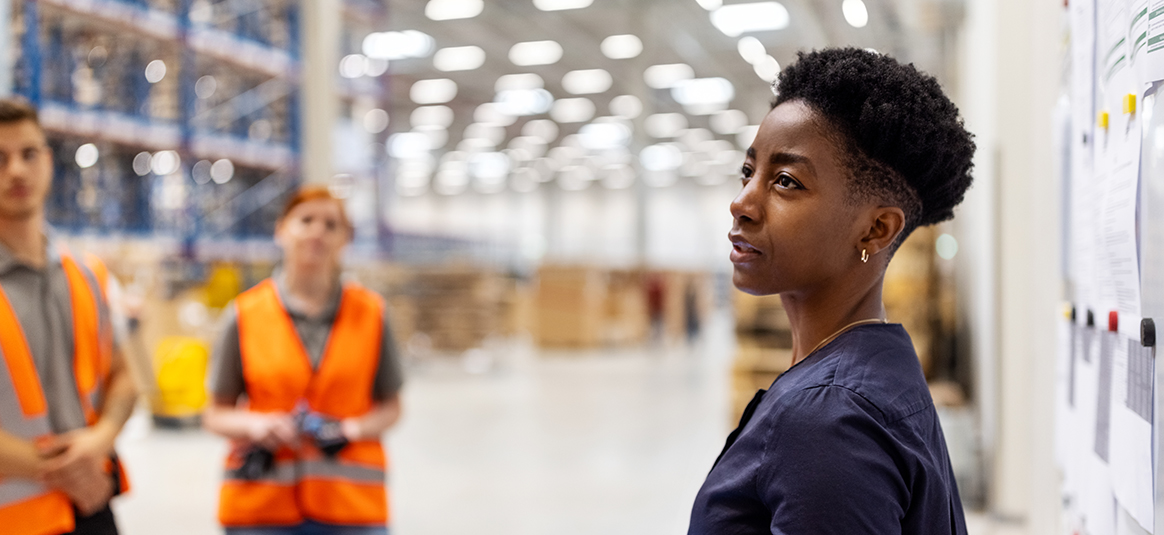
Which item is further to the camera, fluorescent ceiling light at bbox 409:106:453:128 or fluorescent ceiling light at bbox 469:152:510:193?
fluorescent ceiling light at bbox 469:152:510:193

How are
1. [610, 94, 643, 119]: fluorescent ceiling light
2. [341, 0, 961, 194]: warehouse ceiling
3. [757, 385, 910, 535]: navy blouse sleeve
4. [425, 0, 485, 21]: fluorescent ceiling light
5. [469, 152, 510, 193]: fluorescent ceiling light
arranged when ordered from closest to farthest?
[757, 385, 910, 535]: navy blouse sleeve, [341, 0, 961, 194]: warehouse ceiling, [425, 0, 485, 21]: fluorescent ceiling light, [610, 94, 643, 119]: fluorescent ceiling light, [469, 152, 510, 193]: fluorescent ceiling light

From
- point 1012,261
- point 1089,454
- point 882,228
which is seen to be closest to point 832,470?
point 882,228

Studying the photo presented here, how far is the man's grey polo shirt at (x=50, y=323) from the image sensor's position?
2055 millimetres

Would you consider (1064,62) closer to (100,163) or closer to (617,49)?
(100,163)

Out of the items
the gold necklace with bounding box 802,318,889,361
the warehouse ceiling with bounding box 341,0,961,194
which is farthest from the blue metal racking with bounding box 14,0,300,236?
the gold necklace with bounding box 802,318,889,361

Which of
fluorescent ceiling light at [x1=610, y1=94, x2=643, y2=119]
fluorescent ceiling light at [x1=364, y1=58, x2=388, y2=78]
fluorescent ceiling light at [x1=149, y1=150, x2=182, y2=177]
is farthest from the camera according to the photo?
fluorescent ceiling light at [x1=610, y1=94, x2=643, y2=119]

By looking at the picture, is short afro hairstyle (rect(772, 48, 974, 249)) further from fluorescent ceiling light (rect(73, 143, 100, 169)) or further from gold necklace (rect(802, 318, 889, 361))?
fluorescent ceiling light (rect(73, 143, 100, 169))

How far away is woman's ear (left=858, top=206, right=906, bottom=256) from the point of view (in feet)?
3.92

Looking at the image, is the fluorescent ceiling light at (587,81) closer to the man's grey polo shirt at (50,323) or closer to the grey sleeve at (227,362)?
the grey sleeve at (227,362)

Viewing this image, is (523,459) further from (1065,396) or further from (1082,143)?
(1082,143)

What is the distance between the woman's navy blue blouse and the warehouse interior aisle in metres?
4.53

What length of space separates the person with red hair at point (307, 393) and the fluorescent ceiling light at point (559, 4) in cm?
1507

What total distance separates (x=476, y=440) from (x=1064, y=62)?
688 centimetres

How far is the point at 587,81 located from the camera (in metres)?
24.0
